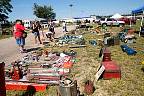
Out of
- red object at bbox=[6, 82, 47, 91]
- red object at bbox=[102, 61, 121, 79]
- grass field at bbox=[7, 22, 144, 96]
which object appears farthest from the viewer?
red object at bbox=[102, 61, 121, 79]

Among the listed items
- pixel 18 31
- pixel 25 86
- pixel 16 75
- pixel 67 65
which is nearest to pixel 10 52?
pixel 18 31

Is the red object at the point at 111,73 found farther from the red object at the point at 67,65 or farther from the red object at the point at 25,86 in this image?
the red object at the point at 67,65

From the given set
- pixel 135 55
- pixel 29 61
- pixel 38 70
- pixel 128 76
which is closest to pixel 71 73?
pixel 38 70

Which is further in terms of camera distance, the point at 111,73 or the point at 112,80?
the point at 111,73

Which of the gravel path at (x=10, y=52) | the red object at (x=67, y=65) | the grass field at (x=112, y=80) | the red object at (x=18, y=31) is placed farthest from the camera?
the red object at (x=18, y=31)

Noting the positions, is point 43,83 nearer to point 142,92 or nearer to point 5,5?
point 142,92

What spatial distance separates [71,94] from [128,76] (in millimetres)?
3478

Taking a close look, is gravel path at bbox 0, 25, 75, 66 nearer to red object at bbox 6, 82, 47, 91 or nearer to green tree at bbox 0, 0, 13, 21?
red object at bbox 6, 82, 47, 91

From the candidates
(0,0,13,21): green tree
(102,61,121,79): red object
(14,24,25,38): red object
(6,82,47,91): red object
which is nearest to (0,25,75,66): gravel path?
(14,24,25,38): red object

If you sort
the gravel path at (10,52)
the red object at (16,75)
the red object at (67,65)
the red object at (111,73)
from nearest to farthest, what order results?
1. the red object at (111,73)
2. the red object at (16,75)
3. the red object at (67,65)
4. the gravel path at (10,52)

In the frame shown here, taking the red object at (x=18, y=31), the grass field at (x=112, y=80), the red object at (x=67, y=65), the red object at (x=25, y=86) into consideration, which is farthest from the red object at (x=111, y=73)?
the red object at (x=18, y=31)

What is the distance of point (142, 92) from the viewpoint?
816 centimetres

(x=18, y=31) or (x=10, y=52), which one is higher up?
(x=18, y=31)

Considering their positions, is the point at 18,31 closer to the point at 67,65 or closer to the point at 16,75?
the point at 67,65
